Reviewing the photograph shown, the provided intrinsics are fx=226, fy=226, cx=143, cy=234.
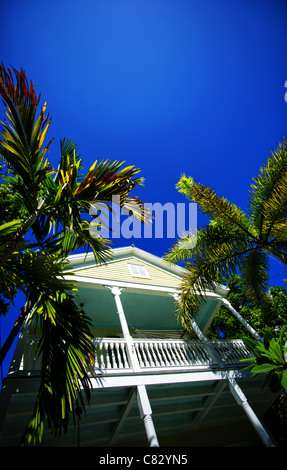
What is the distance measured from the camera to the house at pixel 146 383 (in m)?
5.30

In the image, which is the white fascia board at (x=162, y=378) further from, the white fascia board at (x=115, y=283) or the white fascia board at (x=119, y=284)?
the white fascia board at (x=115, y=283)

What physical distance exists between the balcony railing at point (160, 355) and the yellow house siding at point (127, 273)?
108 inches

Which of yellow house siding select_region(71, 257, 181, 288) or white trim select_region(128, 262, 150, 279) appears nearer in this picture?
yellow house siding select_region(71, 257, 181, 288)

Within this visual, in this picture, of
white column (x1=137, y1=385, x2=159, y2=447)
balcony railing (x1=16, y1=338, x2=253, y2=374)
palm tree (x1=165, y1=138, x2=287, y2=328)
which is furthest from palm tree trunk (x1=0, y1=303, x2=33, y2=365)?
palm tree (x1=165, y1=138, x2=287, y2=328)

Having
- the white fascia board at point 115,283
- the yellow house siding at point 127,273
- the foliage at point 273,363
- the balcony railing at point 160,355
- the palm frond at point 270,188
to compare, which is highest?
the yellow house siding at point 127,273

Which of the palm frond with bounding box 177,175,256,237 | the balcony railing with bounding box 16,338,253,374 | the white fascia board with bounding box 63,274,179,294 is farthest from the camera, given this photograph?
the white fascia board with bounding box 63,274,179,294

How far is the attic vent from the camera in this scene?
33.5 ft

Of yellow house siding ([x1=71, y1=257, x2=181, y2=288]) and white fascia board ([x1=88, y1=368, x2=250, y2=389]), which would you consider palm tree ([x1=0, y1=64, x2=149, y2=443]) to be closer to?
white fascia board ([x1=88, y1=368, x2=250, y2=389])

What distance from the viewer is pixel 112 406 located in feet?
20.9

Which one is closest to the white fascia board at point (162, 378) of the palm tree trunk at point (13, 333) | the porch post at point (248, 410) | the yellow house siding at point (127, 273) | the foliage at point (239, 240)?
the porch post at point (248, 410)

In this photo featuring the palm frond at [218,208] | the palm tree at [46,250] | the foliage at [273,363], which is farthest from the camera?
the palm frond at [218,208]

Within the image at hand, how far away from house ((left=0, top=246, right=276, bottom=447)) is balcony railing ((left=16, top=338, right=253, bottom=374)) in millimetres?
28

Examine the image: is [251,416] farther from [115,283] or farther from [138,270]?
[138,270]

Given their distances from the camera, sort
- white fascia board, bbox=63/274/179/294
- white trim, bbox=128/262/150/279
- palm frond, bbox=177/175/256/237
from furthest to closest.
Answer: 1. white trim, bbox=128/262/150/279
2. white fascia board, bbox=63/274/179/294
3. palm frond, bbox=177/175/256/237
